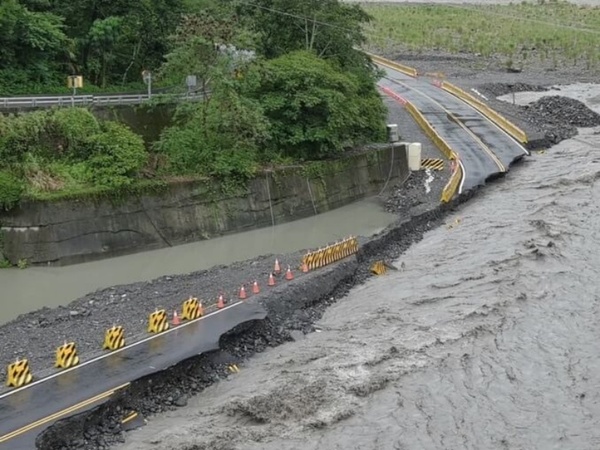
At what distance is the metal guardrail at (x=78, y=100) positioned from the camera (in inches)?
1346

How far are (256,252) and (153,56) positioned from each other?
18507 millimetres

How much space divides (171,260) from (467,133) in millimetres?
28835

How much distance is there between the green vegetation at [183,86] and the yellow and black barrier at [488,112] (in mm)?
12076

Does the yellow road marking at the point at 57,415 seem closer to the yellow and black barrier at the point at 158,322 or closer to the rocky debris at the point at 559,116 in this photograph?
the yellow and black barrier at the point at 158,322

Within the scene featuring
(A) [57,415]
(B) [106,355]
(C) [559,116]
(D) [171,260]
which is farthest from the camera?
(C) [559,116]

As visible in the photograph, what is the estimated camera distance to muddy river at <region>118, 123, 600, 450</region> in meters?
18.2

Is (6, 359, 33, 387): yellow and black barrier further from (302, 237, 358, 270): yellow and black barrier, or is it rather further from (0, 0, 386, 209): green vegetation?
(0, 0, 386, 209): green vegetation

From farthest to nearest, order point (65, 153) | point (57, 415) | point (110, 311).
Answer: point (65, 153)
point (110, 311)
point (57, 415)

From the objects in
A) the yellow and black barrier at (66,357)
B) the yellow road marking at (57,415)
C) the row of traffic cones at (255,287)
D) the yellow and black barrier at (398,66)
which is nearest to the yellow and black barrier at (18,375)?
the yellow and black barrier at (66,357)

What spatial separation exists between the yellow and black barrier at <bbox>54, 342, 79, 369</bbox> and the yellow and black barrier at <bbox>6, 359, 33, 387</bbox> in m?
1.03

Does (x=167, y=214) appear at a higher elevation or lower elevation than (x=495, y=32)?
lower

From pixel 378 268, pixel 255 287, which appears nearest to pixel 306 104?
pixel 378 268

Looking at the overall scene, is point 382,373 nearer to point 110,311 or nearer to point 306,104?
point 110,311

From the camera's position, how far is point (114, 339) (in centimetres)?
2097
